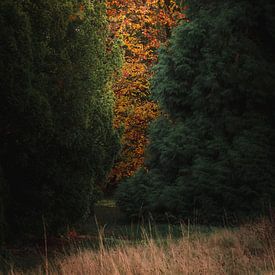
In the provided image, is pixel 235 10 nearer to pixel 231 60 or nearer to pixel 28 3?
pixel 231 60

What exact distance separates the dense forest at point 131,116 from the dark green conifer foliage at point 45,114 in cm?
2

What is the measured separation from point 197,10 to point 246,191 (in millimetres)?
6451

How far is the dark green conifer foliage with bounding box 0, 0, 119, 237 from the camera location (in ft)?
32.6

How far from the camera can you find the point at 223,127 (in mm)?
16047

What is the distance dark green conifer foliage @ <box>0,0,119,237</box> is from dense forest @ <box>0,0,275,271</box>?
0.02 metres

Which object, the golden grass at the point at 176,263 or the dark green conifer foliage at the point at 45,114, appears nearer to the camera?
the golden grass at the point at 176,263

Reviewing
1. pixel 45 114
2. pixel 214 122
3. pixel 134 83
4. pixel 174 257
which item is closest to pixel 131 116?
pixel 134 83

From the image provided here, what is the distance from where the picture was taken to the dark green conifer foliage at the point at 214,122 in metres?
14.8

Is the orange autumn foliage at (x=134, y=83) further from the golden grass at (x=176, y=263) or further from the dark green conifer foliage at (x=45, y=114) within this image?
the golden grass at (x=176, y=263)

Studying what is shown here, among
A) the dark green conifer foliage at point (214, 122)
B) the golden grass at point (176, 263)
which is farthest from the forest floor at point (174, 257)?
the dark green conifer foliage at point (214, 122)

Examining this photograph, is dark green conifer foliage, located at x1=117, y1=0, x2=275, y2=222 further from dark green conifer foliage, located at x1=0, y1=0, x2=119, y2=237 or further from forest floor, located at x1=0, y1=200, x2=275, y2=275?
forest floor, located at x1=0, y1=200, x2=275, y2=275

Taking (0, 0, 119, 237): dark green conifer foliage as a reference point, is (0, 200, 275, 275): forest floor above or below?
below

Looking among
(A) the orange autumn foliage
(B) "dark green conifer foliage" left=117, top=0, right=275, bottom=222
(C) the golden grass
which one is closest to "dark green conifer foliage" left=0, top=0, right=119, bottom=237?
(C) the golden grass

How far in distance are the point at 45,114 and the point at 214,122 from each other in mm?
7213
